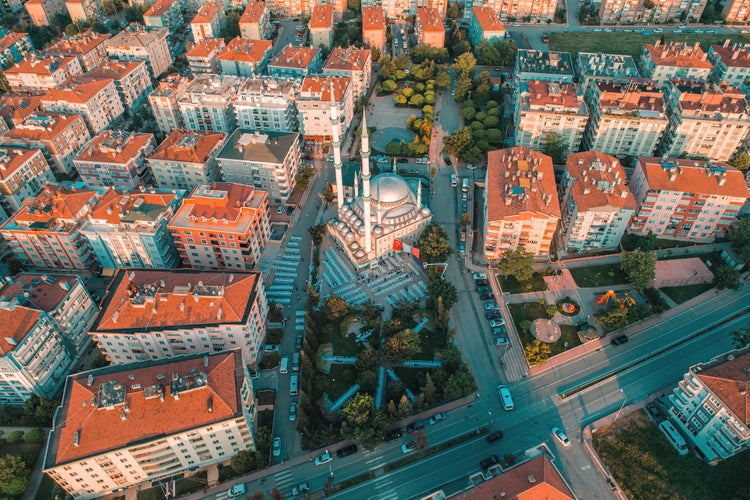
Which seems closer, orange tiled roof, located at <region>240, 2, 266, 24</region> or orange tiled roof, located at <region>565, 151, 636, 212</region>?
orange tiled roof, located at <region>565, 151, 636, 212</region>

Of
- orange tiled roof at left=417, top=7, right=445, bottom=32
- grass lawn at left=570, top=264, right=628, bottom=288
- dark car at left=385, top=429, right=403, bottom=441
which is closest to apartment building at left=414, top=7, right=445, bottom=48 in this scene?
orange tiled roof at left=417, top=7, right=445, bottom=32

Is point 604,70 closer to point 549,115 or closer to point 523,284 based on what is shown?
point 549,115

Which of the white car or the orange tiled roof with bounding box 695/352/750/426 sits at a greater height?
the orange tiled roof with bounding box 695/352/750/426

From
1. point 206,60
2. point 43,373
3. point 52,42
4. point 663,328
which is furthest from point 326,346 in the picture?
point 52,42

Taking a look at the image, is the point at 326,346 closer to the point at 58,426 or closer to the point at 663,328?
the point at 58,426

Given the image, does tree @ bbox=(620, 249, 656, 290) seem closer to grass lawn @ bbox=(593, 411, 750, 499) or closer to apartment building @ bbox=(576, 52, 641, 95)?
grass lawn @ bbox=(593, 411, 750, 499)

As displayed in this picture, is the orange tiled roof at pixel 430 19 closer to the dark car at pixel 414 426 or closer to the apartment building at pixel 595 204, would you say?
the apartment building at pixel 595 204
